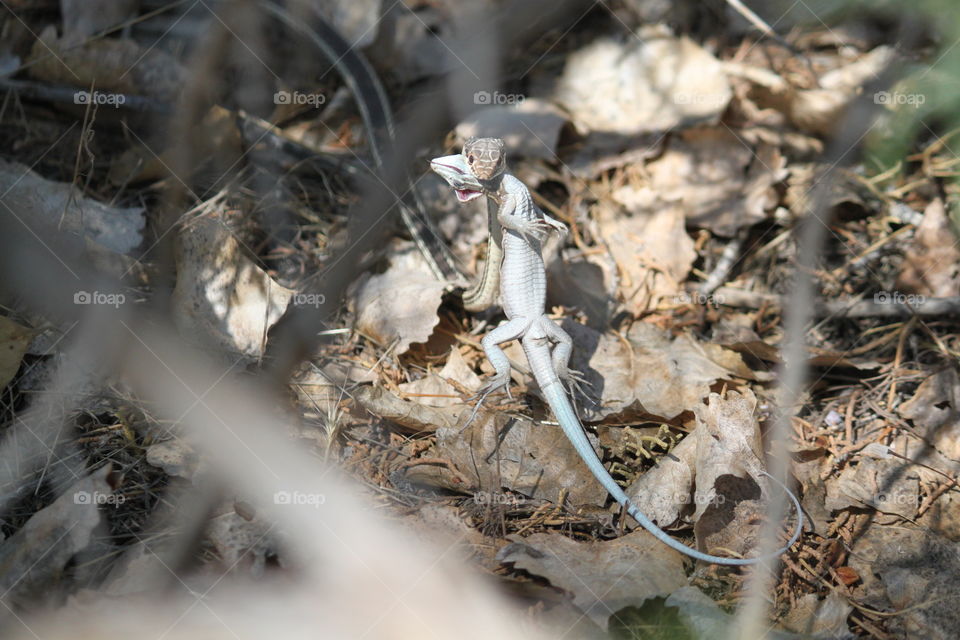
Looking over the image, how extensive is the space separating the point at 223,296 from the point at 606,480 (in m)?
2.14

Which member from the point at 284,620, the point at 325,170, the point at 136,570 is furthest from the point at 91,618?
the point at 325,170

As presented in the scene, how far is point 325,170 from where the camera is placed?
15.9ft

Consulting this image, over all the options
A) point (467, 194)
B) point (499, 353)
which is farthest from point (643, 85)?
point (499, 353)

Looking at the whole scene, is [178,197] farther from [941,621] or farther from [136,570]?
[941,621]

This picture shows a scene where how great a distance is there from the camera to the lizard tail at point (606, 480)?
296 centimetres

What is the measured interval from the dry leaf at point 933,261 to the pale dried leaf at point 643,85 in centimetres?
145

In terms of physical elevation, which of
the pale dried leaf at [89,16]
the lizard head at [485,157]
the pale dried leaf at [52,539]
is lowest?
the pale dried leaf at [52,539]

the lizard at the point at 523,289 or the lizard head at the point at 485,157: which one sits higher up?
the lizard head at the point at 485,157

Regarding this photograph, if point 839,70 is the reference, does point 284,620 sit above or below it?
below

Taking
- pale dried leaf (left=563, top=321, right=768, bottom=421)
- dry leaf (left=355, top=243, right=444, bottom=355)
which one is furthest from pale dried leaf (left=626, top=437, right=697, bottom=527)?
dry leaf (left=355, top=243, right=444, bottom=355)

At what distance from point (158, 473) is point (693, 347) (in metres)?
2.75

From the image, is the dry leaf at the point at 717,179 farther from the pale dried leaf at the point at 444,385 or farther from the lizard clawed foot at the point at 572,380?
A: the pale dried leaf at the point at 444,385

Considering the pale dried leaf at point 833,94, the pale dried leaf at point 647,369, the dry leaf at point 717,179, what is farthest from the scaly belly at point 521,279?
the pale dried leaf at point 833,94

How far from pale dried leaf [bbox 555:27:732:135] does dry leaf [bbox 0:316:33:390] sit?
352 centimetres
